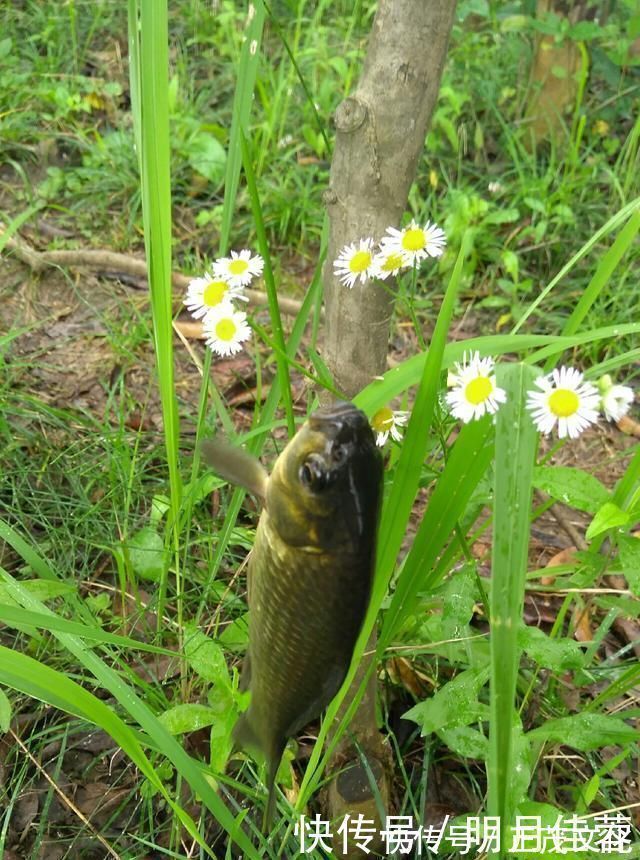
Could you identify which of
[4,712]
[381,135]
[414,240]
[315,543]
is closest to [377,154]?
[381,135]

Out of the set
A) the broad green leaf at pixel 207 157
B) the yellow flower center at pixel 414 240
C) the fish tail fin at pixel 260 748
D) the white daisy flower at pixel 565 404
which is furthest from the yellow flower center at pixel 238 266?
the broad green leaf at pixel 207 157

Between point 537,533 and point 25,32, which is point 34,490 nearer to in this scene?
point 537,533

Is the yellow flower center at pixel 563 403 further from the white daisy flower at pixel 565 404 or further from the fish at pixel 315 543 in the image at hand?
the fish at pixel 315 543

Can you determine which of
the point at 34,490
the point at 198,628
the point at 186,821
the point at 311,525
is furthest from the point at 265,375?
the point at 311,525

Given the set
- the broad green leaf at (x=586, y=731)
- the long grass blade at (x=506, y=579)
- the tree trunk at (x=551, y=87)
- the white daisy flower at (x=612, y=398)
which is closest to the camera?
the long grass blade at (x=506, y=579)

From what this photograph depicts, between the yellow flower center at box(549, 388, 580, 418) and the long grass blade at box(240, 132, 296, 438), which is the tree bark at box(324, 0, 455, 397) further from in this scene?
the yellow flower center at box(549, 388, 580, 418)

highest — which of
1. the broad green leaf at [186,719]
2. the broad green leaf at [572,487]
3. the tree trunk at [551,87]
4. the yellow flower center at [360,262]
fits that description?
the tree trunk at [551,87]
